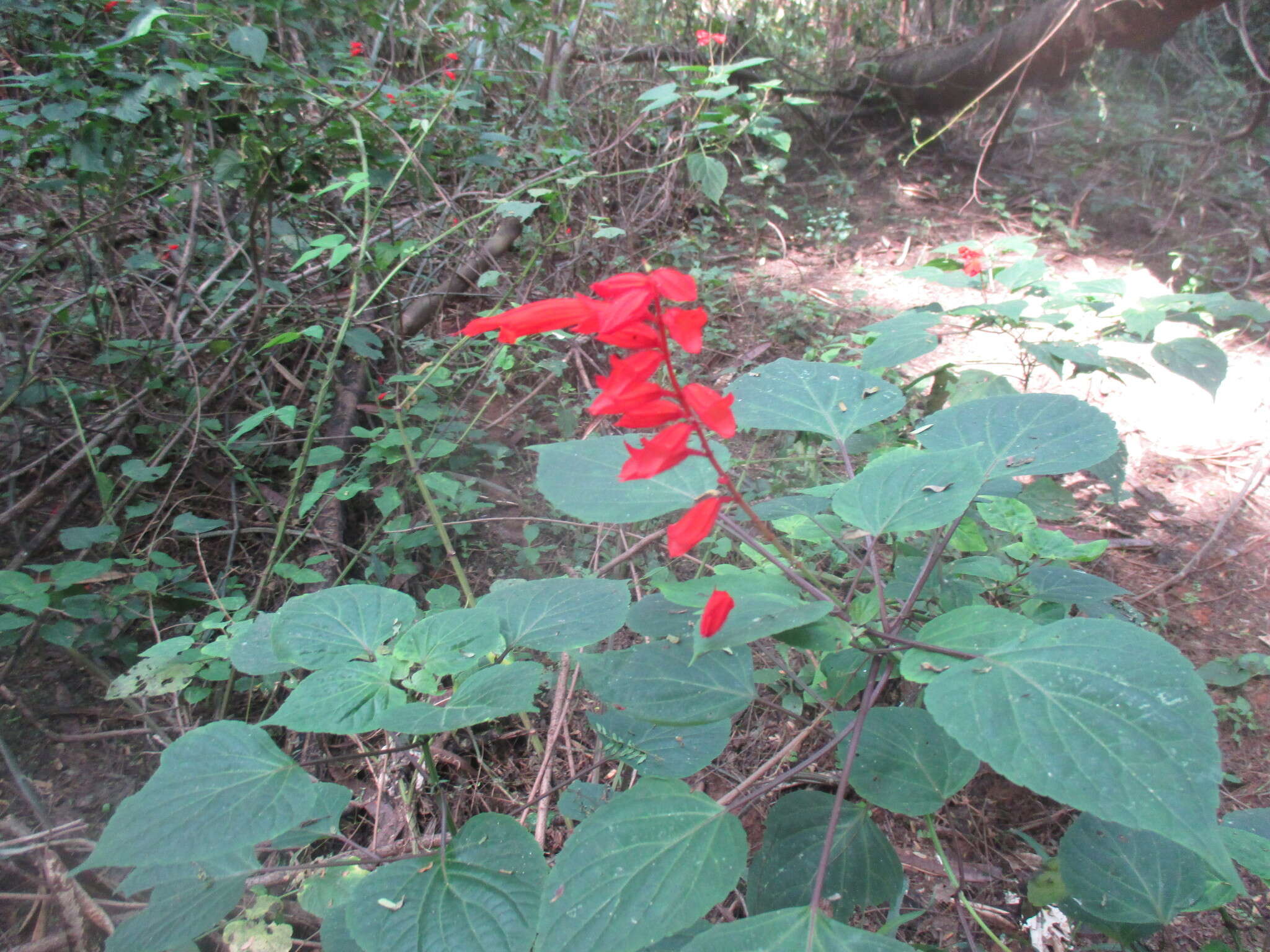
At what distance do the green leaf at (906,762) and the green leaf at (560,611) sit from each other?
12.8 inches

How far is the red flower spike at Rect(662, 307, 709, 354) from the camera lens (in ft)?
1.86

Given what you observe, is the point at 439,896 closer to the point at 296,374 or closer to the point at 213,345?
the point at 213,345

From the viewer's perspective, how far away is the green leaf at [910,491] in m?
0.80

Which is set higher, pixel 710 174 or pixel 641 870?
pixel 710 174

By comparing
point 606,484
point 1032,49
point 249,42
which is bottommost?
point 606,484

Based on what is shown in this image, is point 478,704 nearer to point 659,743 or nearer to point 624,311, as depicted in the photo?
point 659,743

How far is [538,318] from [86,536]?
1743 mm

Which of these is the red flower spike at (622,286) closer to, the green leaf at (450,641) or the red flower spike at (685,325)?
the red flower spike at (685,325)

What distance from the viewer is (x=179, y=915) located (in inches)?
31.8

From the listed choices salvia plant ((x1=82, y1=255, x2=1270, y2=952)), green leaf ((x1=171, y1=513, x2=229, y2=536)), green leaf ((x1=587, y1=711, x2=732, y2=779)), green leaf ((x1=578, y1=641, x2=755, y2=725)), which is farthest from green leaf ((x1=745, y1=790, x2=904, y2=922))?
green leaf ((x1=171, y1=513, x2=229, y2=536))

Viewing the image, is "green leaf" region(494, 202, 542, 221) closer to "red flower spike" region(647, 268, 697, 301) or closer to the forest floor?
the forest floor

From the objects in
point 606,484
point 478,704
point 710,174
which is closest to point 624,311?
point 606,484

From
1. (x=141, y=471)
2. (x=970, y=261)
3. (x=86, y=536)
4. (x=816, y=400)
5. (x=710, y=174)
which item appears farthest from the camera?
(x=710, y=174)

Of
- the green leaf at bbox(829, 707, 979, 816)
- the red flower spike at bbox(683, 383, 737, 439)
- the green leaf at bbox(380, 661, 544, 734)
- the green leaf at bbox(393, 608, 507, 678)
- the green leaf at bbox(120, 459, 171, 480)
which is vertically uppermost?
the red flower spike at bbox(683, 383, 737, 439)
